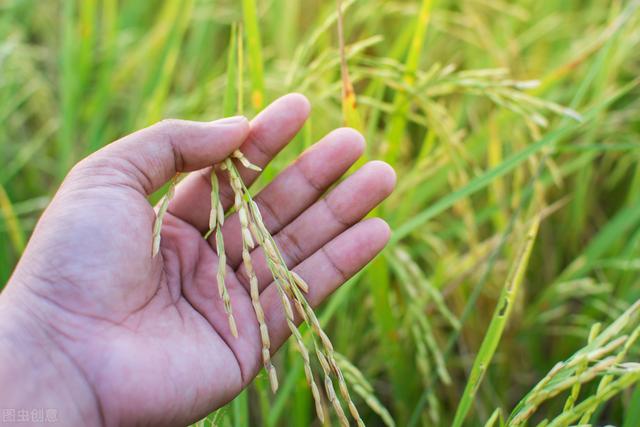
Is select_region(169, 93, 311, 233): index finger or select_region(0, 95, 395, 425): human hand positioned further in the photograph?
select_region(169, 93, 311, 233): index finger

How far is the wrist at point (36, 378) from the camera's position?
1.06m

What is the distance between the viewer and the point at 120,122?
2266mm

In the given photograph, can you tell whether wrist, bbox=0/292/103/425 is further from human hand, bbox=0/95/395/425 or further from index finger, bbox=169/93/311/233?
index finger, bbox=169/93/311/233

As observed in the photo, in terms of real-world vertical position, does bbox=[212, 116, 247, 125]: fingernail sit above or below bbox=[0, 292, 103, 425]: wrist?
above

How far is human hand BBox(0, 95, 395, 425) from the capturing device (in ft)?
Result: 3.67

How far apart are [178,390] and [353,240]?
0.41 m

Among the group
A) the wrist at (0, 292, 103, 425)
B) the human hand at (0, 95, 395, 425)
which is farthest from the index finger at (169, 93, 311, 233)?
the wrist at (0, 292, 103, 425)

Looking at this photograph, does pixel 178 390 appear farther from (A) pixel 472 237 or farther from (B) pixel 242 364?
(A) pixel 472 237

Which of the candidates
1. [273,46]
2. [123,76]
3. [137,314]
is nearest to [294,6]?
[273,46]

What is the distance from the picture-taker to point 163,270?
132cm

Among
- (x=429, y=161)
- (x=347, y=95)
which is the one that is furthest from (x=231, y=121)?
(x=429, y=161)

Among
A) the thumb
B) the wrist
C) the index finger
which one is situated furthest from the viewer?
the index finger

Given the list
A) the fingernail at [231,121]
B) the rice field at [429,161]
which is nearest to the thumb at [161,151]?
the fingernail at [231,121]

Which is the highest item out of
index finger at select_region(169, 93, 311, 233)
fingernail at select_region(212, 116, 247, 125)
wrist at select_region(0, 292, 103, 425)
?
fingernail at select_region(212, 116, 247, 125)
